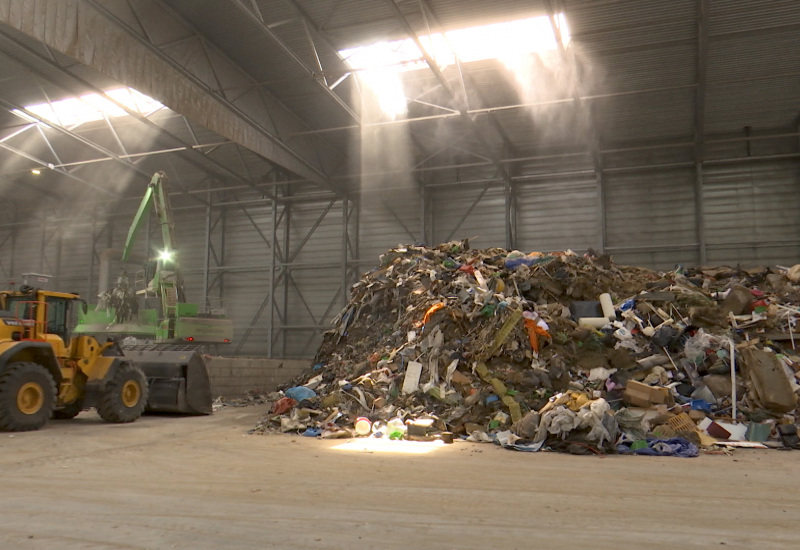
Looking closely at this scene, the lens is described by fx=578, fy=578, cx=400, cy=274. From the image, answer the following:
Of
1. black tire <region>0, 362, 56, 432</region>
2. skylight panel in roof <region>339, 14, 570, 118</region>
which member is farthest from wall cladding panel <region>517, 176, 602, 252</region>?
black tire <region>0, 362, 56, 432</region>

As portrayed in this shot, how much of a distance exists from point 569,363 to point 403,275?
4.28m

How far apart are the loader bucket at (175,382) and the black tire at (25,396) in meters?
2.45

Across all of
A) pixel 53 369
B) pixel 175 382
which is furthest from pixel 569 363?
pixel 53 369

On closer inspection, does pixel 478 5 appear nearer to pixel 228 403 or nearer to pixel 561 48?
pixel 561 48

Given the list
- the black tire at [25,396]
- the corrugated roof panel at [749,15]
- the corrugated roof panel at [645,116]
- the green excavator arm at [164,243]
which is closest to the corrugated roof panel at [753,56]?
the corrugated roof panel at [749,15]

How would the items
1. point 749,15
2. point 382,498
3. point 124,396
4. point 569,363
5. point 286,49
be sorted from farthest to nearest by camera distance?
point 286,49 < point 749,15 < point 124,396 < point 569,363 < point 382,498

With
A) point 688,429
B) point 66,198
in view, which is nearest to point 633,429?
point 688,429

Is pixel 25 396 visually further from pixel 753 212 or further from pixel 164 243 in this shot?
pixel 753 212

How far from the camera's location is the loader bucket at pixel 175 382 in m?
10.8

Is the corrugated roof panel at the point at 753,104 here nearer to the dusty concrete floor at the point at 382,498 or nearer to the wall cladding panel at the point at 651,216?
the wall cladding panel at the point at 651,216

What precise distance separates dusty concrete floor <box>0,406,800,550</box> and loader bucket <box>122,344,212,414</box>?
371 cm

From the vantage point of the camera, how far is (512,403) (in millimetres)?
8055

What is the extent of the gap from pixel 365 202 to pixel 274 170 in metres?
3.62

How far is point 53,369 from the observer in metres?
8.58
